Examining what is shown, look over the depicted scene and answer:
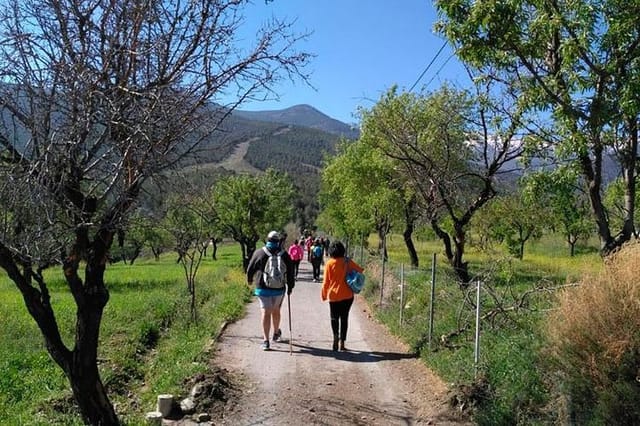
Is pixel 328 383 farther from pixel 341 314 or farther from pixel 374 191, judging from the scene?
pixel 374 191

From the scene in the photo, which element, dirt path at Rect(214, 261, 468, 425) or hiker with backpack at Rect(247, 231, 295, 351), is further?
hiker with backpack at Rect(247, 231, 295, 351)

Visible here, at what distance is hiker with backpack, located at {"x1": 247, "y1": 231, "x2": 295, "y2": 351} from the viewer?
9.40 metres

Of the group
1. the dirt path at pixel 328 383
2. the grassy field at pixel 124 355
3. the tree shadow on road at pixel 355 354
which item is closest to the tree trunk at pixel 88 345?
the grassy field at pixel 124 355

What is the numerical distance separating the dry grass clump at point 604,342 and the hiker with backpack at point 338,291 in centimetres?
468

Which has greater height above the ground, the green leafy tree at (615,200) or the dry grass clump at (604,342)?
the green leafy tree at (615,200)

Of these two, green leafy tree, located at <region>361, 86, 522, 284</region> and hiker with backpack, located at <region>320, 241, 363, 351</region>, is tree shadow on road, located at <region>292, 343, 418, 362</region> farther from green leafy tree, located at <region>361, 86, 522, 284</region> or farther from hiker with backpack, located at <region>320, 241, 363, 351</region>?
Result: green leafy tree, located at <region>361, 86, 522, 284</region>

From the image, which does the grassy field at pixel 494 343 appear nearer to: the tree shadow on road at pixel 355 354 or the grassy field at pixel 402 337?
the grassy field at pixel 402 337

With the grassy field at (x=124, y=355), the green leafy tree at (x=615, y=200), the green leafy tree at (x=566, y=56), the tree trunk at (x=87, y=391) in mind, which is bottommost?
the grassy field at (x=124, y=355)

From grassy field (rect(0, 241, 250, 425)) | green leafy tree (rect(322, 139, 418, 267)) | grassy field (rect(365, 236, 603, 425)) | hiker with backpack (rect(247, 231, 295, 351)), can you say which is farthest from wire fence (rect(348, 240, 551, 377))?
green leafy tree (rect(322, 139, 418, 267))

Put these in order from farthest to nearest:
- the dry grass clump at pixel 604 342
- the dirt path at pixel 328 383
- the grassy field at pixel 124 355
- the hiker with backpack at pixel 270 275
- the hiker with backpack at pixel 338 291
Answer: the hiker with backpack at pixel 338 291, the hiker with backpack at pixel 270 275, the grassy field at pixel 124 355, the dirt path at pixel 328 383, the dry grass clump at pixel 604 342

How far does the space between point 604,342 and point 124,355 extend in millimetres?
8362

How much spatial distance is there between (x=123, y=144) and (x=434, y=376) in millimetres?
5133

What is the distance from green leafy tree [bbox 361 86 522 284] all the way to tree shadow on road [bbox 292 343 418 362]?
8.37m

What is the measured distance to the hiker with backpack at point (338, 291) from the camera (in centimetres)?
968
